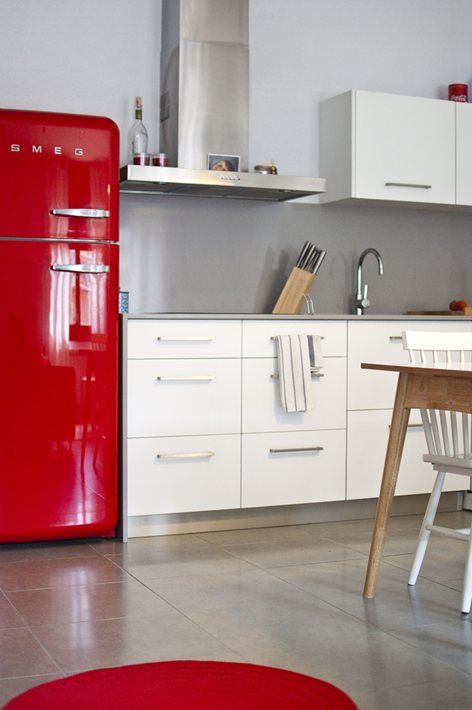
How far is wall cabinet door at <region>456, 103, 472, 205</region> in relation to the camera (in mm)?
4848

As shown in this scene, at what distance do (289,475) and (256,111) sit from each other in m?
1.82

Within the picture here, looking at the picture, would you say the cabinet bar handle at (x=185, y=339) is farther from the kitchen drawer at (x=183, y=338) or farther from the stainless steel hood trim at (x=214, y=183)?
the stainless steel hood trim at (x=214, y=183)

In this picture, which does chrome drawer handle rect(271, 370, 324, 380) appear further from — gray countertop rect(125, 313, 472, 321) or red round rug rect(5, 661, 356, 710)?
red round rug rect(5, 661, 356, 710)

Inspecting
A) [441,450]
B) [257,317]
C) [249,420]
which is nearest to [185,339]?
[257,317]

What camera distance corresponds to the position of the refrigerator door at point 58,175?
3.72m

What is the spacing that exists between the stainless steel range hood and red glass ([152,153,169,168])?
5cm

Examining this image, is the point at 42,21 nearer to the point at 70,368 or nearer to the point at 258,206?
the point at 258,206

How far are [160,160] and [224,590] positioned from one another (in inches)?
78.4

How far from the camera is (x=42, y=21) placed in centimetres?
431

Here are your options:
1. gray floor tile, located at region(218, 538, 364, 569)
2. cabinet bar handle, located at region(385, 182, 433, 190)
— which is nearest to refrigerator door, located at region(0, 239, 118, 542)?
gray floor tile, located at region(218, 538, 364, 569)

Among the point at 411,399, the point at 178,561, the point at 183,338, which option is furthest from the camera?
the point at 183,338

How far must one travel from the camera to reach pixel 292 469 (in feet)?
13.9

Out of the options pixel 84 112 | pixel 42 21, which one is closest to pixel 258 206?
pixel 84 112

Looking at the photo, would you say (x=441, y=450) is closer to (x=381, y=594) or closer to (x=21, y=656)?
(x=381, y=594)
